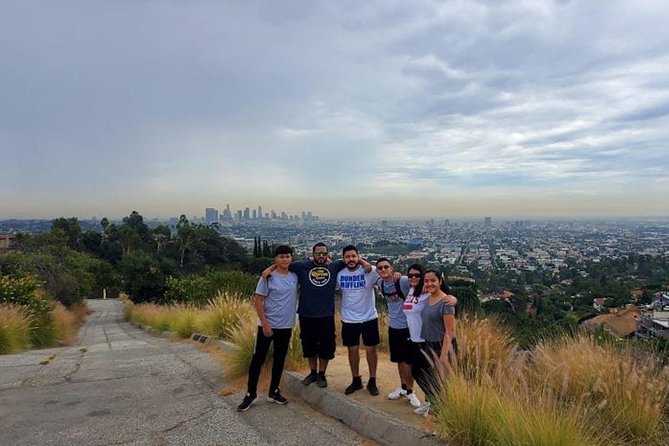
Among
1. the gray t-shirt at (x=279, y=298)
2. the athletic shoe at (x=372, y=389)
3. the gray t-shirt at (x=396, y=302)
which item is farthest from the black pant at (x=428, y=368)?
the gray t-shirt at (x=279, y=298)

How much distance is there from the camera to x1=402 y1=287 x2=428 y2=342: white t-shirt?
543 centimetres

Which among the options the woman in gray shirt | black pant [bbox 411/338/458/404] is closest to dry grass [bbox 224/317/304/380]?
black pant [bbox 411/338/458/404]

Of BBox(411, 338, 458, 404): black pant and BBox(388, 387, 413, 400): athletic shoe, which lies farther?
BBox(388, 387, 413, 400): athletic shoe

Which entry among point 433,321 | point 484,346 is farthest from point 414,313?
point 484,346

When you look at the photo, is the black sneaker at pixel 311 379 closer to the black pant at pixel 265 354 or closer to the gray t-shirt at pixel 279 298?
the black pant at pixel 265 354

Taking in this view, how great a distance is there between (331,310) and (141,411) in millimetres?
2408

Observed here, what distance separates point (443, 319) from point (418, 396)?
1.50m

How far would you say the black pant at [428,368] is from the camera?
16.0 feet

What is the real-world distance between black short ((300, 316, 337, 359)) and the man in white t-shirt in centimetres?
21

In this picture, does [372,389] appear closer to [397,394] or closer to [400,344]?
[397,394]

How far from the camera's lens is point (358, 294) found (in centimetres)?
609

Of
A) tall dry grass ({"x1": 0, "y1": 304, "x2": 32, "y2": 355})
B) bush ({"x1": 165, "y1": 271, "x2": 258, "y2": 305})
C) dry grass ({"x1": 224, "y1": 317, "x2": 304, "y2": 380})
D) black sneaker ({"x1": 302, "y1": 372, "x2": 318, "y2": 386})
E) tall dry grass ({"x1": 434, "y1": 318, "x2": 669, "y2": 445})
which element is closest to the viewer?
tall dry grass ({"x1": 434, "y1": 318, "x2": 669, "y2": 445})

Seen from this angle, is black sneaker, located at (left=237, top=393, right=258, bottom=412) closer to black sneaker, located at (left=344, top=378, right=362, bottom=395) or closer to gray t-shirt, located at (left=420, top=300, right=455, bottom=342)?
black sneaker, located at (left=344, top=378, right=362, bottom=395)

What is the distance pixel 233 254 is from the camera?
215 ft
